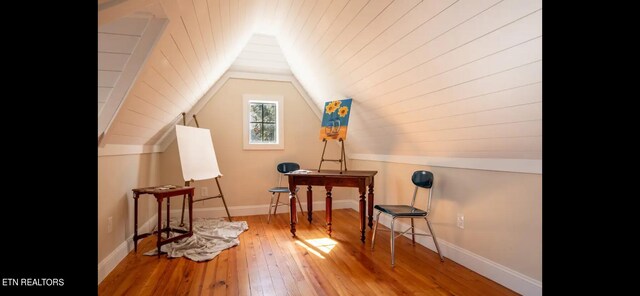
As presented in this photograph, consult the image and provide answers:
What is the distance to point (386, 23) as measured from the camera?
197 centimetres

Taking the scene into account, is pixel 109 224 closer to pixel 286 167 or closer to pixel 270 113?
pixel 286 167

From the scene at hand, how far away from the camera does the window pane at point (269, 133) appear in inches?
174

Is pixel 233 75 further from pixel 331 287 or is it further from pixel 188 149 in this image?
pixel 331 287

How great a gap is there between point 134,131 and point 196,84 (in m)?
0.82

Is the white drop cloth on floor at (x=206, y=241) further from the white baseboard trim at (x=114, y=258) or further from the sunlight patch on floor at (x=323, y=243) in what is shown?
the sunlight patch on floor at (x=323, y=243)

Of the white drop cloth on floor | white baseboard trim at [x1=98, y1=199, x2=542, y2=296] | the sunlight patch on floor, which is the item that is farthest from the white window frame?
the sunlight patch on floor

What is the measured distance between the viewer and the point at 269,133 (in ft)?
14.6

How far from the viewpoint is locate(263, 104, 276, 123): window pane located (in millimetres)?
4438

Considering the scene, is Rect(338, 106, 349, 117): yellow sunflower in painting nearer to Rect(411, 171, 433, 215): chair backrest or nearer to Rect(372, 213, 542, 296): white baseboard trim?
Rect(411, 171, 433, 215): chair backrest

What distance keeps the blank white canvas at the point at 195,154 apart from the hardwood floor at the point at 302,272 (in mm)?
867

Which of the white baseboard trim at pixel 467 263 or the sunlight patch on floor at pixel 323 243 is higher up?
the white baseboard trim at pixel 467 263

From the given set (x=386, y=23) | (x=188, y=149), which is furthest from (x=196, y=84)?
(x=386, y=23)

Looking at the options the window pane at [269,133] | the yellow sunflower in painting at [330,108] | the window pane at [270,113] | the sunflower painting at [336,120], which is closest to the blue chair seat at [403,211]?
the sunflower painting at [336,120]

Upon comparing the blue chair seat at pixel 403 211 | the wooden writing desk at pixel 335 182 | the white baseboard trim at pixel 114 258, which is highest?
the wooden writing desk at pixel 335 182
